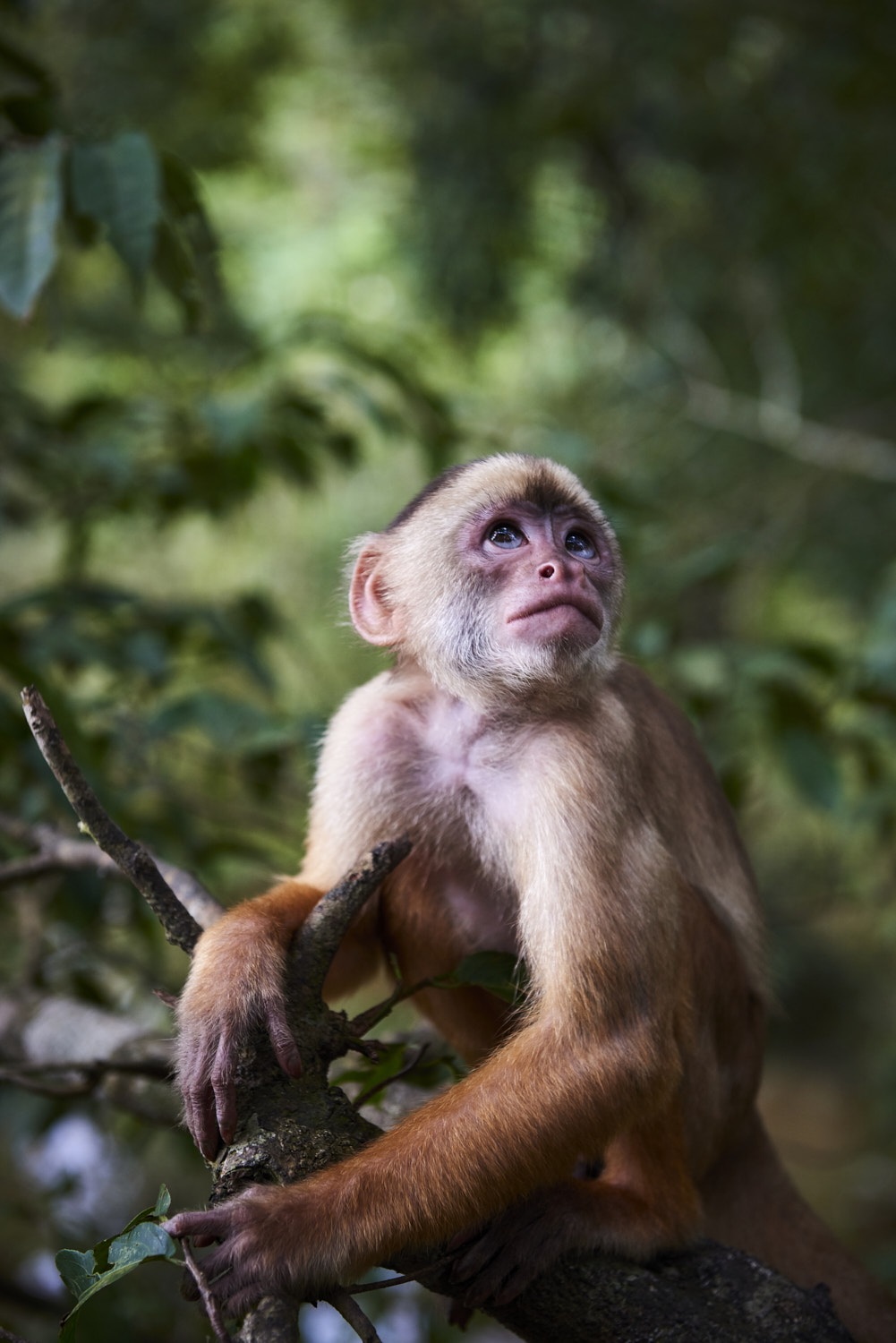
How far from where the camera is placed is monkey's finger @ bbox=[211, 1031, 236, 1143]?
205 cm

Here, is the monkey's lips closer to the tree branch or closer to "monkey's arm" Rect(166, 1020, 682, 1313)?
the tree branch

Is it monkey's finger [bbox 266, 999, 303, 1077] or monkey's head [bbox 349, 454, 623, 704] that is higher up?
monkey's head [bbox 349, 454, 623, 704]

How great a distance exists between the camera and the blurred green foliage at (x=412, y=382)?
392cm

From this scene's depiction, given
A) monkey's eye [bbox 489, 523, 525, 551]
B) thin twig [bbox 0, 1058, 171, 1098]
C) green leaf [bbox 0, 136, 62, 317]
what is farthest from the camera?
monkey's eye [bbox 489, 523, 525, 551]

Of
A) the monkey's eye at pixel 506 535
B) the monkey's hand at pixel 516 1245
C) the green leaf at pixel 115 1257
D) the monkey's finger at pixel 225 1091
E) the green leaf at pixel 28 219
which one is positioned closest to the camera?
the green leaf at pixel 115 1257

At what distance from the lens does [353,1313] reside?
1723mm

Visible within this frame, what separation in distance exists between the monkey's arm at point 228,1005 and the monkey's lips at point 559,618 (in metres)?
0.94

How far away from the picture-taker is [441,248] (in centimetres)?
858

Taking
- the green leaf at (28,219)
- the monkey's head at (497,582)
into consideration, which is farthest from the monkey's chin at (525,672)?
the green leaf at (28,219)

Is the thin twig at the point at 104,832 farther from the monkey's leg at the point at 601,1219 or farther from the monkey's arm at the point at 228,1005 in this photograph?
the monkey's leg at the point at 601,1219

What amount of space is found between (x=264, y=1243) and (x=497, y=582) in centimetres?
174

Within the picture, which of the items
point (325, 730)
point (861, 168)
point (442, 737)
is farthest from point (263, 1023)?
point (861, 168)

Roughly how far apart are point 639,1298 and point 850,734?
2.90 meters

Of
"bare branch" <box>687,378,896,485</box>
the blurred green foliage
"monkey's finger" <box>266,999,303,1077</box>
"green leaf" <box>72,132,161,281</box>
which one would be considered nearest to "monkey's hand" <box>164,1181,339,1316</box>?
"monkey's finger" <box>266,999,303,1077</box>
